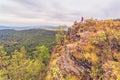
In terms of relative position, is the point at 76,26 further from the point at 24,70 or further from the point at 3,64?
the point at 3,64

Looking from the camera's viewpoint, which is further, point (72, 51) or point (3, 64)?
point (3, 64)

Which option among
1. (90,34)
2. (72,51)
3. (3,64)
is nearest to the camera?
(72,51)

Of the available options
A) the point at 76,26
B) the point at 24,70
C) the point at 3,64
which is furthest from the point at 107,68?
the point at 3,64

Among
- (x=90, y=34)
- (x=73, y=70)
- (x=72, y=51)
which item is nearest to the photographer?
(x=73, y=70)

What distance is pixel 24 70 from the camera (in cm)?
7475

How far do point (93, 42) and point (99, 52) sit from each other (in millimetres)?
3059

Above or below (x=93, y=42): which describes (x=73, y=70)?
below

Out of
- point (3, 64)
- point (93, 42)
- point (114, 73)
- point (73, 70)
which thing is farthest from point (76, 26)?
point (3, 64)

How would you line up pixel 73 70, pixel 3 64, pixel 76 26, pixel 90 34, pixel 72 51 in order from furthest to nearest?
pixel 3 64 < pixel 76 26 < pixel 90 34 < pixel 72 51 < pixel 73 70

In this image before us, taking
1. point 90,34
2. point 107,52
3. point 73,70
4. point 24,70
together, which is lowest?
point 24,70

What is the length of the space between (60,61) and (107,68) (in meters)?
11.8

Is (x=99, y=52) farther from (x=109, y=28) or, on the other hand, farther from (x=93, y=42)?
(x=109, y=28)

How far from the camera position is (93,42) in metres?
46.0

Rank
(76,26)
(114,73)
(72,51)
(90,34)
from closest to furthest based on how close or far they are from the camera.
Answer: (114,73), (72,51), (90,34), (76,26)
